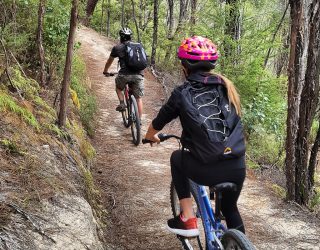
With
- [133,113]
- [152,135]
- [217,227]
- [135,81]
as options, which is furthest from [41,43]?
[217,227]

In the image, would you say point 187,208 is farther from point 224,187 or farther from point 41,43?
point 41,43

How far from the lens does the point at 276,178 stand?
8773 millimetres

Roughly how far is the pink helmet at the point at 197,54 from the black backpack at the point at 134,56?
174 inches

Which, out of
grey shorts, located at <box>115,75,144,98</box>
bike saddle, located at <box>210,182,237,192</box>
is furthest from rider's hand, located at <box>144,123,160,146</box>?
grey shorts, located at <box>115,75,144,98</box>

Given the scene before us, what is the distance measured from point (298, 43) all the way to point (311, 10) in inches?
18.2

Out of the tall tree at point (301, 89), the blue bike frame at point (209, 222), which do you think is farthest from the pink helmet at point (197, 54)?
the tall tree at point (301, 89)

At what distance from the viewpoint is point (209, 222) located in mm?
3617

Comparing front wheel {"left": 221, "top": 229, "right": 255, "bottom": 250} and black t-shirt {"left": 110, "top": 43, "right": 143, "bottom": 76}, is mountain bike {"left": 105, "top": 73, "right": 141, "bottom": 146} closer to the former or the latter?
black t-shirt {"left": 110, "top": 43, "right": 143, "bottom": 76}

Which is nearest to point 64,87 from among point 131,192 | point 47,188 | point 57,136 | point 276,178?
point 57,136

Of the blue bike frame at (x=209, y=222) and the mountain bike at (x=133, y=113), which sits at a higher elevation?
the blue bike frame at (x=209, y=222)

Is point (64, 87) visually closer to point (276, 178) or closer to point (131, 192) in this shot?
point (131, 192)

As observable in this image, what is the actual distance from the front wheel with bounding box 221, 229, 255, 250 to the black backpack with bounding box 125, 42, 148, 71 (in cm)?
519

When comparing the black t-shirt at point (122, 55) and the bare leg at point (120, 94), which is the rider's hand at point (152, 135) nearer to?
the black t-shirt at point (122, 55)

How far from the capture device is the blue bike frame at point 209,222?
3.48 metres
